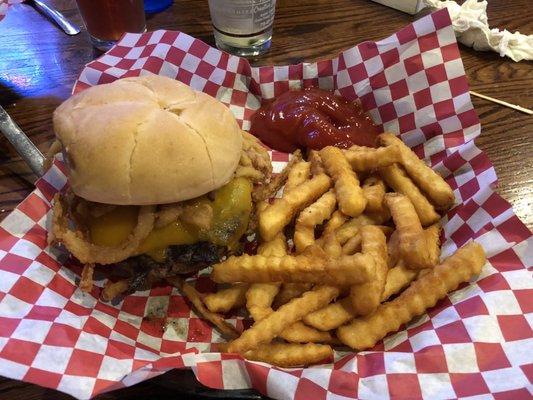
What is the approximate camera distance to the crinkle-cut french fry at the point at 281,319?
4.36 feet

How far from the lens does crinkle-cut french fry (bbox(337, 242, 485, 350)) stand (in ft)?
4.62

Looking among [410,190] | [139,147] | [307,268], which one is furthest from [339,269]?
[139,147]

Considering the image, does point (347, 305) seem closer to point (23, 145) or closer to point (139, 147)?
point (139, 147)

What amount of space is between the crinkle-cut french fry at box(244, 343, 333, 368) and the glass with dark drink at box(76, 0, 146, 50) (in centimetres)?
198

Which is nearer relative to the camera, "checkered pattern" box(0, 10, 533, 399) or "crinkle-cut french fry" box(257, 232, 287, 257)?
"checkered pattern" box(0, 10, 533, 399)

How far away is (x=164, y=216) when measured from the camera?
1.52 m

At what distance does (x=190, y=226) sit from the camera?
1577 mm

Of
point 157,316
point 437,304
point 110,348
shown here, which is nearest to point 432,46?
point 437,304

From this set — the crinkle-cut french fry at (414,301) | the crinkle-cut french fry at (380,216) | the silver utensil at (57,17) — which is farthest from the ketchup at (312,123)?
the silver utensil at (57,17)

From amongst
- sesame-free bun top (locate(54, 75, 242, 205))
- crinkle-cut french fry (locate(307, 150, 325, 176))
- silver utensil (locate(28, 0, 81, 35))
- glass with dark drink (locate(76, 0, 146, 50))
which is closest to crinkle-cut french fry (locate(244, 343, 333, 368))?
sesame-free bun top (locate(54, 75, 242, 205))

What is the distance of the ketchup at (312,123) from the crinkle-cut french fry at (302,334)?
89cm

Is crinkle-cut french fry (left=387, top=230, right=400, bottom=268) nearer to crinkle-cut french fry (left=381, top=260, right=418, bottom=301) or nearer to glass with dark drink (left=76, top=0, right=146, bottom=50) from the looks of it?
crinkle-cut french fry (left=381, top=260, right=418, bottom=301)

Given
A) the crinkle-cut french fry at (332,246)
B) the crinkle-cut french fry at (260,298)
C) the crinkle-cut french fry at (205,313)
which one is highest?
the crinkle-cut french fry at (332,246)

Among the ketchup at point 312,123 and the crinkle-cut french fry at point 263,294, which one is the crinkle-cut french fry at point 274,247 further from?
the ketchup at point 312,123
